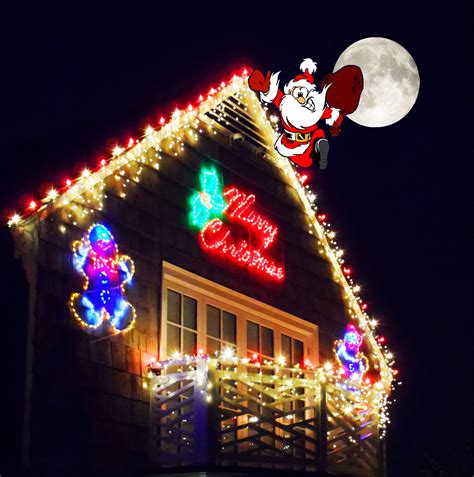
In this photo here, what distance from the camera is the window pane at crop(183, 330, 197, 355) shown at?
13156 millimetres

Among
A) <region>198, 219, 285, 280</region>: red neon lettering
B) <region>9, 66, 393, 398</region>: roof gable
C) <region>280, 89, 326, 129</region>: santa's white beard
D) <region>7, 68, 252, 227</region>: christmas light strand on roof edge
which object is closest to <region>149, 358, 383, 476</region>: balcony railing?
<region>9, 66, 393, 398</region>: roof gable

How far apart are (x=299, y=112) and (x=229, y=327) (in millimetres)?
3363

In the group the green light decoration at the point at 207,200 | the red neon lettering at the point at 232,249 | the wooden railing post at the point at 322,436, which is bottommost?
the wooden railing post at the point at 322,436

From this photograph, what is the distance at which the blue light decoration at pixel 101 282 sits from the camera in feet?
37.4

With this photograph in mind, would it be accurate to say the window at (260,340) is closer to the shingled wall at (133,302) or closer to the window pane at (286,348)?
the window pane at (286,348)

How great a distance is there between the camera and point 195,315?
44.0ft

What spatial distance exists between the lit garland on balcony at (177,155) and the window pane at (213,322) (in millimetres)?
2083

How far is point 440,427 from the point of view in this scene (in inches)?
780

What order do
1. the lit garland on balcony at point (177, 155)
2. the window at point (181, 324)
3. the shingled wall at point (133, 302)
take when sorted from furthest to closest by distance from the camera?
the window at point (181, 324) → the lit garland on balcony at point (177, 155) → the shingled wall at point (133, 302)

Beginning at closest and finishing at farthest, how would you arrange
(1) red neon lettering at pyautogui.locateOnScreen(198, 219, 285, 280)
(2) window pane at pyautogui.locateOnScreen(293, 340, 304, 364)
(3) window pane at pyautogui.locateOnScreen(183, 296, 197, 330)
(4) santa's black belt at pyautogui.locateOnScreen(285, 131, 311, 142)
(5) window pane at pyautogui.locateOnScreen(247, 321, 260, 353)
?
(3) window pane at pyautogui.locateOnScreen(183, 296, 197, 330) < (1) red neon lettering at pyautogui.locateOnScreen(198, 219, 285, 280) < (5) window pane at pyautogui.locateOnScreen(247, 321, 260, 353) < (2) window pane at pyautogui.locateOnScreen(293, 340, 304, 364) < (4) santa's black belt at pyautogui.locateOnScreen(285, 131, 311, 142)

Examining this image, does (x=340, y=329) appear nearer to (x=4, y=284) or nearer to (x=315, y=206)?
(x=315, y=206)

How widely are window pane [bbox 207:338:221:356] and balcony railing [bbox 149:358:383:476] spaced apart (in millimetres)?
370

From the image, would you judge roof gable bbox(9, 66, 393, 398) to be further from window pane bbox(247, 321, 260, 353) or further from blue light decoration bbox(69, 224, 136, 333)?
window pane bbox(247, 321, 260, 353)

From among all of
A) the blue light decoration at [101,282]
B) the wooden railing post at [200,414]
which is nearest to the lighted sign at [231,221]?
the blue light decoration at [101,282]
